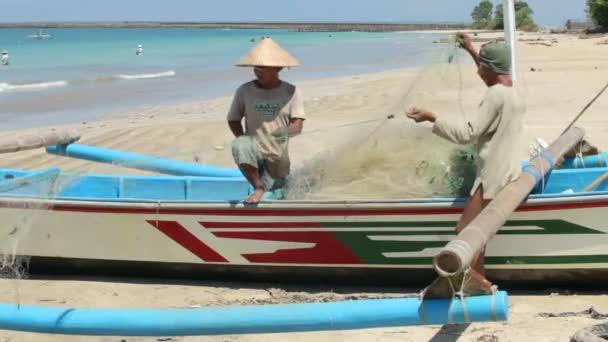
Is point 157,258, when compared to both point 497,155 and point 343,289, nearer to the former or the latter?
point 343,289

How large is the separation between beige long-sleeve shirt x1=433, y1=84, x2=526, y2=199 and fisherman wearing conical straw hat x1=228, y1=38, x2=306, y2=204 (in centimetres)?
124

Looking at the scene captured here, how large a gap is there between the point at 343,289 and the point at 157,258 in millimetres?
1349

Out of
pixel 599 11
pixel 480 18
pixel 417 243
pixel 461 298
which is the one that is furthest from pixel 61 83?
pixel 599 11

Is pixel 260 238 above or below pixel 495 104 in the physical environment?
below

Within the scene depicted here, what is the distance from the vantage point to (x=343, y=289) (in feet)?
18.2

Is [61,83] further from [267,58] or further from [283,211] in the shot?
[283,211]

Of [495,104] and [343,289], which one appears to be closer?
[495,104]

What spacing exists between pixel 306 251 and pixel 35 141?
3.15 metres

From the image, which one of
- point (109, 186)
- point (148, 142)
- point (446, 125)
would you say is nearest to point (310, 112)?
point (148, 142)

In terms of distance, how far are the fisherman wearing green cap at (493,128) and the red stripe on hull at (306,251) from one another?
1006 millimetres

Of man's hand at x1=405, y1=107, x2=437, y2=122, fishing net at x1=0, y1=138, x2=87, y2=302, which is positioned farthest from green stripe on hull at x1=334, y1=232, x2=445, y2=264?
fishing net at x1=0, y1=138, x2=87, y2=302

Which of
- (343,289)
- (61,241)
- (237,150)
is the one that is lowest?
(343,289)

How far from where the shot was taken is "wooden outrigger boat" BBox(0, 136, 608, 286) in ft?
16.4

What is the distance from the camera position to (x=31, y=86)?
22.0 metres
